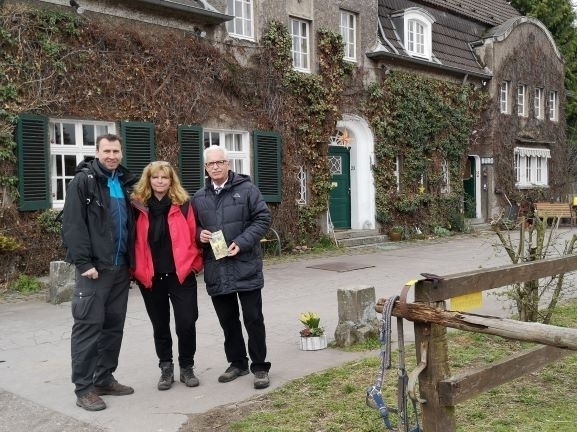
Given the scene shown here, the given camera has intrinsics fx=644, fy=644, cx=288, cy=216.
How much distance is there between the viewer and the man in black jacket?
15.2 feet

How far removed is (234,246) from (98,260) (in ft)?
3.31

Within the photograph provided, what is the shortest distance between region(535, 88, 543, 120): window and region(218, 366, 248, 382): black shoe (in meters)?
20.6

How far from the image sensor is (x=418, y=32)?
60.1 ft

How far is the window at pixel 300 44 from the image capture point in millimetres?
14766

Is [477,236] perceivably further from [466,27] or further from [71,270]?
[71,270]

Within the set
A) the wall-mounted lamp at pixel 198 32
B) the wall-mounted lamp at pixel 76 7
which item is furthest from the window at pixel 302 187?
the wall-mounted lamp at pixel 76 7

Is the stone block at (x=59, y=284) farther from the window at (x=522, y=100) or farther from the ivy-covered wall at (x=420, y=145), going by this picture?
the window at (x=522, y=100)

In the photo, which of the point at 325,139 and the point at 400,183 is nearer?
the point at 325,139

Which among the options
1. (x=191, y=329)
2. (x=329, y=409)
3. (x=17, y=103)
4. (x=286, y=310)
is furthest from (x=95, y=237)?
(x=17, y=103)

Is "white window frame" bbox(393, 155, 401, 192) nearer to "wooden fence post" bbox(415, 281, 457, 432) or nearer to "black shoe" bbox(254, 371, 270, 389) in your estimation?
"black shoe" bbox(254, 371, 270, 389)

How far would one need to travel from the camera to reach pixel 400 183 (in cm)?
1744

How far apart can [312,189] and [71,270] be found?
712 cm

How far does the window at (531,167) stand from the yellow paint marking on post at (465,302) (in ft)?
63.8

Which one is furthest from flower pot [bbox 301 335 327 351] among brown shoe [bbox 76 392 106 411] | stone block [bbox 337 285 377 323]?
brown shoe [bbox 76 392 106 411]
